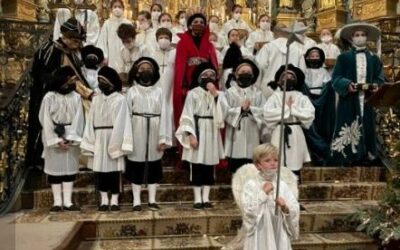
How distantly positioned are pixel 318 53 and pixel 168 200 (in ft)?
11.9

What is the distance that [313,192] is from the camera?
7.61 metres

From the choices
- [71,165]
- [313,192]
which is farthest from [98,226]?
[313,192]

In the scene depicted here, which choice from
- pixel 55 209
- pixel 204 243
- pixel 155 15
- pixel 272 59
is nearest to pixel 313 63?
pixel 272 59

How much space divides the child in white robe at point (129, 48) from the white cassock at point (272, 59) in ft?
6.35

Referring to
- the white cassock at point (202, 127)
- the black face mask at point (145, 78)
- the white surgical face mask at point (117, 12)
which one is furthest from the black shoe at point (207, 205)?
the white surgical face mask at point (117, 12)

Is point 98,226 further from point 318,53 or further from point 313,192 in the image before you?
point 318,53

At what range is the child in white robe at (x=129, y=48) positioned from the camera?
842cm

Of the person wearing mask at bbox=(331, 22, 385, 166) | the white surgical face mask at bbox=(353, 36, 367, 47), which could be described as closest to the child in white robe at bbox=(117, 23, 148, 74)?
the person wearing mask at bbox=(331, 22, 385, 166)

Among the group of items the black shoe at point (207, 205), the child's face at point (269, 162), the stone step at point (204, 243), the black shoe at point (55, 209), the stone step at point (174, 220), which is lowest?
the stone step at point (204, 243)

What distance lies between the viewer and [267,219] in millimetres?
4906

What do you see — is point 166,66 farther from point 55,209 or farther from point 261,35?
point 261,35

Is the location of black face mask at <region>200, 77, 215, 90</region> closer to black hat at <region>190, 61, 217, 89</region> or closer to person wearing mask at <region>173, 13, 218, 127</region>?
black hat at <region>190, 61, 217, 89</region>

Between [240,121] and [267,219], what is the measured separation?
2.43 metres

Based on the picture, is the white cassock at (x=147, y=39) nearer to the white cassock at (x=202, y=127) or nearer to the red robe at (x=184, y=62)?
the red robe at (x=184, y=62)
